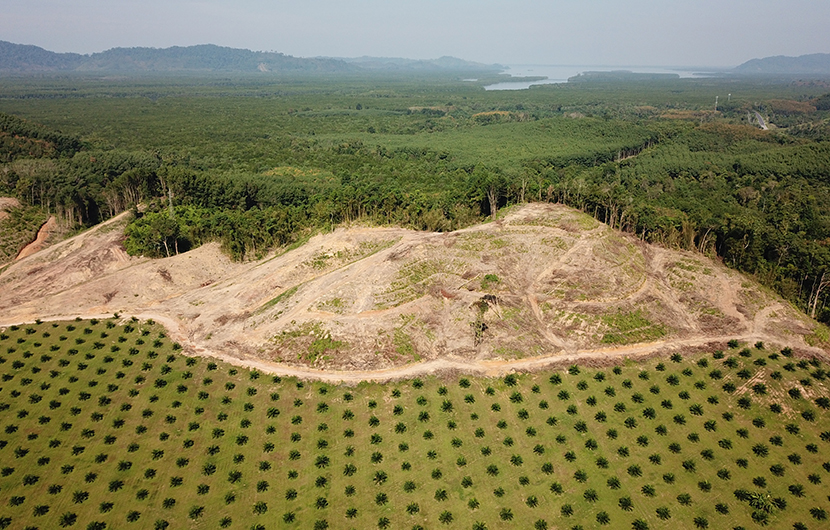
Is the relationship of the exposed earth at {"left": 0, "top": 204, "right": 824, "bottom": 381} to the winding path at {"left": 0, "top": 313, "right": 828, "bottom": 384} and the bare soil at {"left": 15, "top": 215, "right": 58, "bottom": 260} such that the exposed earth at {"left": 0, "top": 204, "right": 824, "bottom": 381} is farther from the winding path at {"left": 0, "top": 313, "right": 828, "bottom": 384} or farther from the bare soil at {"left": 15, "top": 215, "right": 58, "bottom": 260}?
the bare soil at {"left": 15, "top": 215, "right": 58, "bottom": 260}

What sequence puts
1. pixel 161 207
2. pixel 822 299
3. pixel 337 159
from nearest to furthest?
pixel 822 299
pixel 161 207
pixel 337 159

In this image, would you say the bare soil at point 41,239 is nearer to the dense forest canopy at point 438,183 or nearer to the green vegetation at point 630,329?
the dense forest canopy at point 438,183

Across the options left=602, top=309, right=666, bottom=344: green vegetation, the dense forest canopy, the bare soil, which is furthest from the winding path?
the bare soil

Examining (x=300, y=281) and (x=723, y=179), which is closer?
(x=300, y=281)

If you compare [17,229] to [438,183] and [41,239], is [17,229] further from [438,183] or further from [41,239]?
[438,183]

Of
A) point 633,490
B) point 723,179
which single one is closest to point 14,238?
point 633,490

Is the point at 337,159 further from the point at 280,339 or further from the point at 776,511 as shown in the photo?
the point at 776,511
